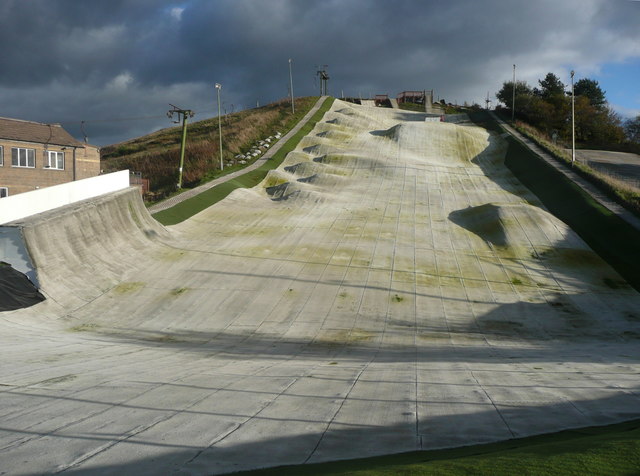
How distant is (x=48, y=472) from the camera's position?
653 centimetres

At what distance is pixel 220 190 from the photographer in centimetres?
3750

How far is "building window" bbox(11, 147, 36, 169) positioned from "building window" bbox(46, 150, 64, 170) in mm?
1370

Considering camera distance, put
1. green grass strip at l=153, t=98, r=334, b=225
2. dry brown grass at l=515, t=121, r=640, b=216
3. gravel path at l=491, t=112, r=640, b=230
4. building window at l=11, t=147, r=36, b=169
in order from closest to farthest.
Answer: gravel path at l=491, t=112, r=640, b=230 → dry brown grass at l=515, t=121, r=640, b=216 → green grass strip at l=153, t=98, r=334, b=225 → building window at l=11, t=147, r=36, b=169

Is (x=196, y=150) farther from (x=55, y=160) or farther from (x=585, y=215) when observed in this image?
(x=585, y=215)

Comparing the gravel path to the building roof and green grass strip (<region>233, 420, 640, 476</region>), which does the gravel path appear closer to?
green grass strip (<region>233, 420, 640, 476</region>)

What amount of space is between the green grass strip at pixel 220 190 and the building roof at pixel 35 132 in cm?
1233

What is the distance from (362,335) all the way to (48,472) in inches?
457

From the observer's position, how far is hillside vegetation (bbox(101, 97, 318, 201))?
52.4 meters

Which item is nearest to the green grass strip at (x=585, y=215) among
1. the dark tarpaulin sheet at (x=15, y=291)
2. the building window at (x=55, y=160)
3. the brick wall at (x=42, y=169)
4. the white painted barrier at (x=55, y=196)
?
the dark tarpaulin sheet at (x=15, y=291)

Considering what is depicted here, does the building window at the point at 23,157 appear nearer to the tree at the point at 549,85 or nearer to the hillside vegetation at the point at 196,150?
the hillside vegetation at the point at 196,150

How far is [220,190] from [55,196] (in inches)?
638

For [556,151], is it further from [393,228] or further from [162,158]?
[162,158]

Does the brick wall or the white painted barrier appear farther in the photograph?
the brick wall

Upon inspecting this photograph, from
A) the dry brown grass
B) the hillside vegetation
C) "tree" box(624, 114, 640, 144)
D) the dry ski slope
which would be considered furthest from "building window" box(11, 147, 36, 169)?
"tree" box(624, 114, 640, 144)
